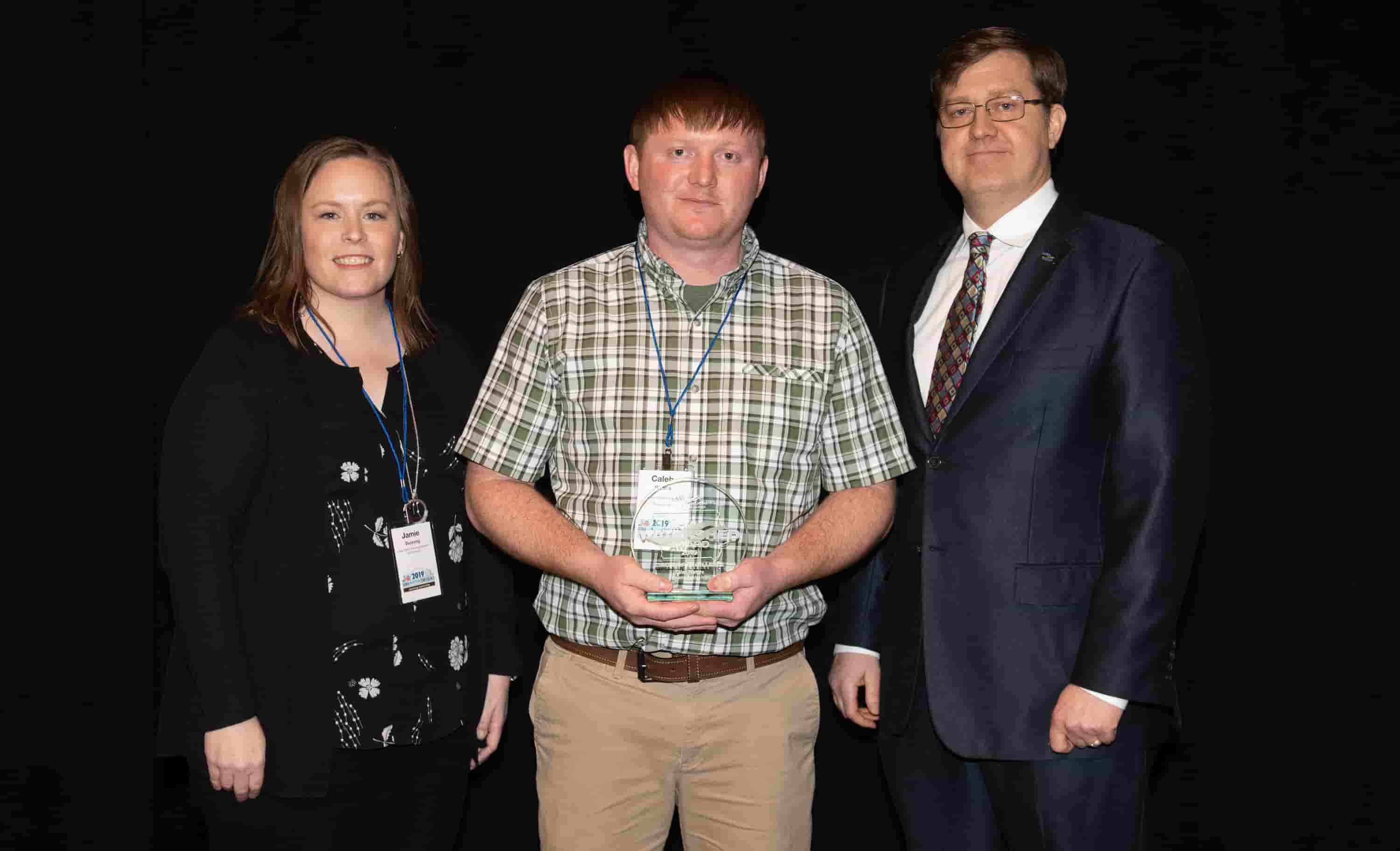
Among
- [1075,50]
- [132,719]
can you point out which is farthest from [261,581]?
[1075,50]

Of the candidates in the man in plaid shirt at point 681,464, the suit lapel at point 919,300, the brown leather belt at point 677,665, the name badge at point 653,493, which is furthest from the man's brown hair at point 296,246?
the suit lapel at point 919,300

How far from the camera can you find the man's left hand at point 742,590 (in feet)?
6.18

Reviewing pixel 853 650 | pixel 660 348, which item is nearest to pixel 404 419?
pixel 660 348

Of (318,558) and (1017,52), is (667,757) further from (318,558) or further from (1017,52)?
(1017,52)

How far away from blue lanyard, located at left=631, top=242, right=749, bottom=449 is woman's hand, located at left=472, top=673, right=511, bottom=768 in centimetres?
68

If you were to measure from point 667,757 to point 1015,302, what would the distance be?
43.3 inches

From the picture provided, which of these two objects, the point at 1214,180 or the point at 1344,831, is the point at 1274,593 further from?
the point at 1214,180

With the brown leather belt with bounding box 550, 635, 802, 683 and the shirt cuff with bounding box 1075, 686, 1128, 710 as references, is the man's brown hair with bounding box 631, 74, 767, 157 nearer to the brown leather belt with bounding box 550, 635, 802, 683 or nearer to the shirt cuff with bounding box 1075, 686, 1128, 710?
the brown leather belt with bounding box 550, 635, 802, 683

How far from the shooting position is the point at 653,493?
190cm

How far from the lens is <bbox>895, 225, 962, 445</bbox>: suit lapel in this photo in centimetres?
221

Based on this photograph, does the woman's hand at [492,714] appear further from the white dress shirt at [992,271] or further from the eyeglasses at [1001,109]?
the eyeglasses at [1001,109]

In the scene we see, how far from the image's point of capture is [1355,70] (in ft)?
9.64

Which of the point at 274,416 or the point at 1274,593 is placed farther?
the point at 1274,593

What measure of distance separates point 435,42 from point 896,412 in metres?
1.64
